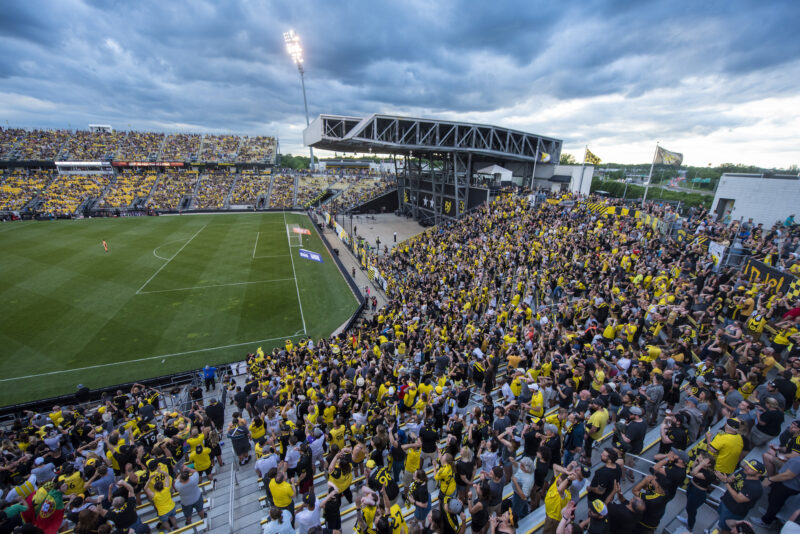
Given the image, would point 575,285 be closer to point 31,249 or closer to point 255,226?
point 255,226

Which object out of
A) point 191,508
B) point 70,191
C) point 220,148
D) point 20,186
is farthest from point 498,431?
point 220,148

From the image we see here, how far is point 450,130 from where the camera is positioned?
34.0 m

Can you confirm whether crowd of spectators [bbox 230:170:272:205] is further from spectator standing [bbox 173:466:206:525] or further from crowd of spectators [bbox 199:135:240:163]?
spectator standing [bbox 173:466:206:525]

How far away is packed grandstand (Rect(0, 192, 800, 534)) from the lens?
4.50 m

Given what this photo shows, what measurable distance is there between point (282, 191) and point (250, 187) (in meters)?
6.09

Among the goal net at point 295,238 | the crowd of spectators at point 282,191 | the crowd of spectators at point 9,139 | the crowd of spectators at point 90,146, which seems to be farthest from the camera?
the crowd of spectators at point 282,191

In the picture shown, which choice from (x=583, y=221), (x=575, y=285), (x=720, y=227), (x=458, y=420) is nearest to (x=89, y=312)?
(x=458, y=420)

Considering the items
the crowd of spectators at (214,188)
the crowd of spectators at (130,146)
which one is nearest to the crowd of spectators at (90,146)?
the crowd of spectators at (130,146)

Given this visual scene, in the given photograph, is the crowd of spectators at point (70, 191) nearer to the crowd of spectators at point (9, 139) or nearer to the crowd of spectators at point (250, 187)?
→ the crowd of spectators at point (9, 139)

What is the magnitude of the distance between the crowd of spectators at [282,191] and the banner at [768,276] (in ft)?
203

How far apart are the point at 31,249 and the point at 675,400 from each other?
48.2 metres

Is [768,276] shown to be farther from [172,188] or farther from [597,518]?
[172,188]

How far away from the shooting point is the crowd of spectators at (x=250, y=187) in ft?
204

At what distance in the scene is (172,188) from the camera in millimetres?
62000
